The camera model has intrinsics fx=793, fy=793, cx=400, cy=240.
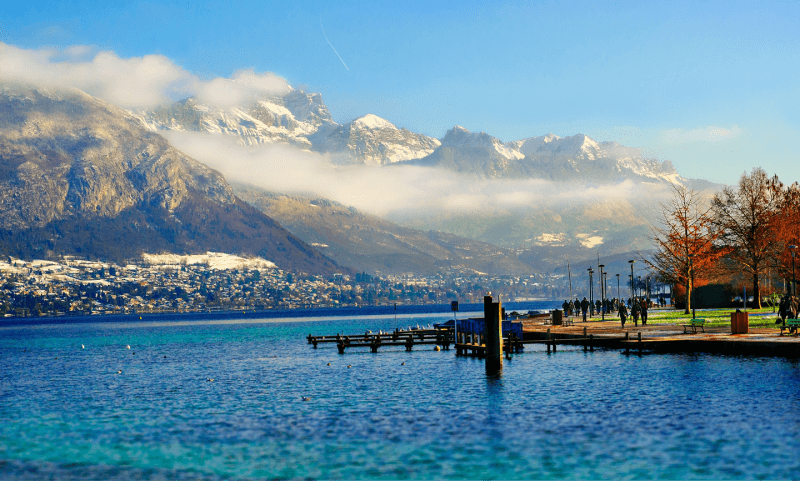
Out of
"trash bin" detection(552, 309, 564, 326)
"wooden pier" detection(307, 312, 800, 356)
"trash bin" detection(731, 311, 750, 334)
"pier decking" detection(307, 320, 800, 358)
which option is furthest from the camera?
"trash bin" detection(552, 309, 564, 326)

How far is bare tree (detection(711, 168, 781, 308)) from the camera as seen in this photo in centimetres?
9944

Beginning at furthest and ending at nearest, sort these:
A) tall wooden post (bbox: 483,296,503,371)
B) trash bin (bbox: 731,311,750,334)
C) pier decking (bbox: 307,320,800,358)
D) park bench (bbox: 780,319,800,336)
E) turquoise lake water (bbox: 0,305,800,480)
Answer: trash bin (bbox: 731,311,750,334) → park bench (bbox: 780,319,800,336) → tall wooden post (bbox: 483,296,503,371) → pier decking (bbox: 307,320,800,358) → turquoise lake water (bbox: 0,305,800,480)

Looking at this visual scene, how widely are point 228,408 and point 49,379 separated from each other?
34445mm

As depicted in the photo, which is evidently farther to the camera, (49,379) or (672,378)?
(49,379)

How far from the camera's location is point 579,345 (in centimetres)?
8469

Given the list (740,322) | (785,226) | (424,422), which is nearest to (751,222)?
(785,226)

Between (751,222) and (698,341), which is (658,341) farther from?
(751,222)

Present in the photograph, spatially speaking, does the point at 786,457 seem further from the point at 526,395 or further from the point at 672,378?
the point at 672,378

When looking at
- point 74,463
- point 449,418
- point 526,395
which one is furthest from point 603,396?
point 74,463

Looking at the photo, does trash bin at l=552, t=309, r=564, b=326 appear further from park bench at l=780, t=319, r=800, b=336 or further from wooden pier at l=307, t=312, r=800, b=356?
park bench at l=780, t=319, r=800, b=336

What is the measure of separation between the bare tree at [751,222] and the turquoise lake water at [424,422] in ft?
129

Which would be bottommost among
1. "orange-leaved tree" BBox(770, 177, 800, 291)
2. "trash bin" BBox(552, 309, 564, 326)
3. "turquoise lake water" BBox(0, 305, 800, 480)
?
"turquoise lake water" BBox(0, 305, 800, 480)

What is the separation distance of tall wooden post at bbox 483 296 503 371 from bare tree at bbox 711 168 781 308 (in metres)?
49.9

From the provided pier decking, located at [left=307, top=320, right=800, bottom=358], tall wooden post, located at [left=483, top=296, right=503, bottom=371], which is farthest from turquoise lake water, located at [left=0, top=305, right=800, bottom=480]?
tall wooden post, located at [left=483, top=296, right=503, bottom=371]
